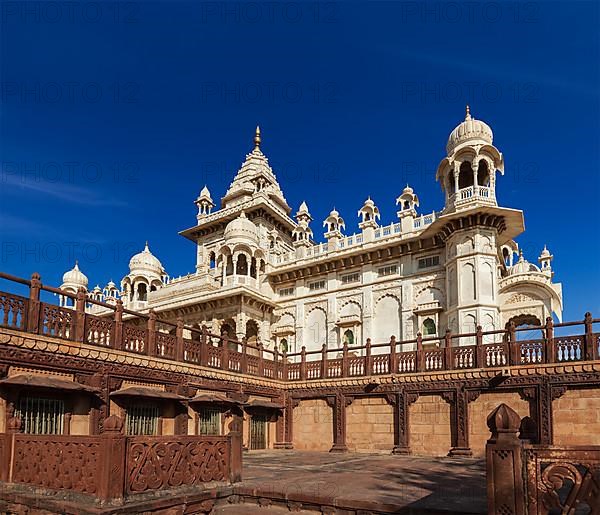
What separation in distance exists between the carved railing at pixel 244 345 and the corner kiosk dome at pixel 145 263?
A: 2206 centimetres

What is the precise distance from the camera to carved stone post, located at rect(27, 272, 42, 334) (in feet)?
42.3

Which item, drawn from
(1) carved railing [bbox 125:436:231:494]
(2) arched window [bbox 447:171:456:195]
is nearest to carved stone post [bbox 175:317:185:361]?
(1) carved railing [bbox 125:436:231:494]

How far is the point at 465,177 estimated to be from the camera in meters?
28.3

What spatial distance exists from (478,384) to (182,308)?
2118 cm

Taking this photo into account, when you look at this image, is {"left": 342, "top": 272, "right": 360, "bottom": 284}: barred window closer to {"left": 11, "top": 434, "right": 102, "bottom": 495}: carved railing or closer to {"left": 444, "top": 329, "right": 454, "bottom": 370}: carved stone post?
{"left": 444, "top": 329, "right": 454, "bottom": 370}: carved stone post

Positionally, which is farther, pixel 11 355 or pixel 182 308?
pixel 182 308

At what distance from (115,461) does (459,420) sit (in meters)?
14.5

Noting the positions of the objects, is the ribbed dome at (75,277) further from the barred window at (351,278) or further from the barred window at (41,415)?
the barred window at (41,415)

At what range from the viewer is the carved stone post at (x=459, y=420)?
18422mm

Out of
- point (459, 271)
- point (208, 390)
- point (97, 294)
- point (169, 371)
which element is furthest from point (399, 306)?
point (97, 294)

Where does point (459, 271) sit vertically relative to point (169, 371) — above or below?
above

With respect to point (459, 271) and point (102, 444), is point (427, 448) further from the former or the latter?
point (102, 444)

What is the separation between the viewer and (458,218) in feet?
84.0

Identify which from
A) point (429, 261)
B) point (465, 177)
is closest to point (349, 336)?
point (429, 261)
